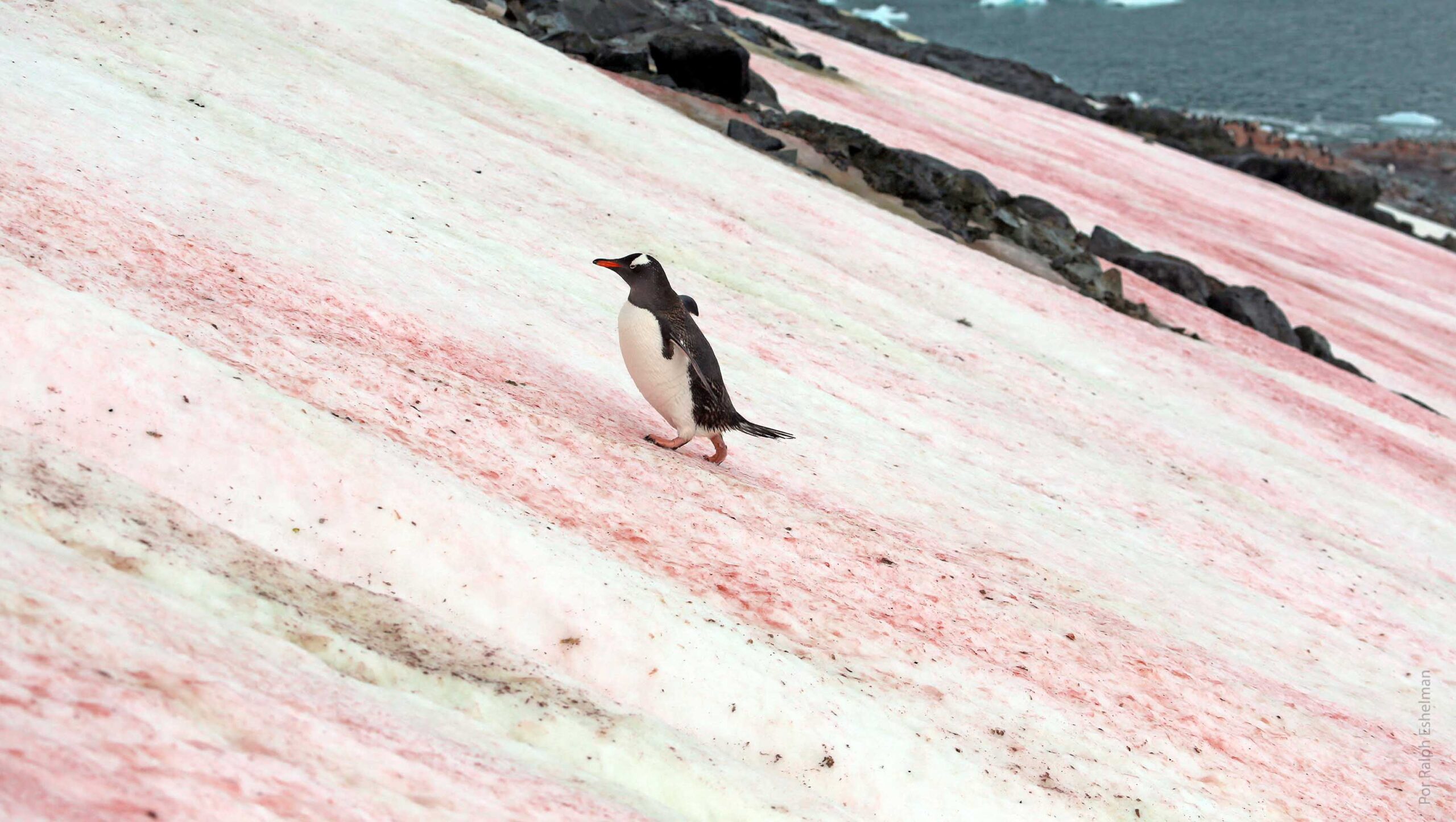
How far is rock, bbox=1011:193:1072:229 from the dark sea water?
68.9 meters

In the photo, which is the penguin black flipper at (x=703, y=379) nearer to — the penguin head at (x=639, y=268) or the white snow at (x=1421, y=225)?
the penguin head at (x=639, y=268)

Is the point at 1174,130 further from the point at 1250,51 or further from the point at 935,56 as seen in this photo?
the point at 1250,51

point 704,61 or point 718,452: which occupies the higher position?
point 704,61

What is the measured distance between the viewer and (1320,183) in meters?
61.0

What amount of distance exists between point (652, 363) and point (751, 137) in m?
20.3

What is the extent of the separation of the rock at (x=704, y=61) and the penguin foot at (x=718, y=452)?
78.7ft

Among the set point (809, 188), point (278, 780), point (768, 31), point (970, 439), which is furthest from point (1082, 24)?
point (278, 780)

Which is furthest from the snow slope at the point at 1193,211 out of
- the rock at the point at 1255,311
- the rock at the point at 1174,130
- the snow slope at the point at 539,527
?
the snow slope at the point at 539,527

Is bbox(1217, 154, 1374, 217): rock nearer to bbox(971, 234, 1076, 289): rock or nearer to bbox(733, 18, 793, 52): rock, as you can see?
bbox(733, 18, 793, 52): rock

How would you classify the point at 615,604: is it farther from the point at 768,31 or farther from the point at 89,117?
the point at 768,31

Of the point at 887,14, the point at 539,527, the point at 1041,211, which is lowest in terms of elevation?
the point at 539,527

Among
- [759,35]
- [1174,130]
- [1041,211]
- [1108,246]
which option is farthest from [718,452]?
[1174,130]

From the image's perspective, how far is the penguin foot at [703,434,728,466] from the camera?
1084 centimetres

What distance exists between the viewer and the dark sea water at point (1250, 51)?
10769 cm
